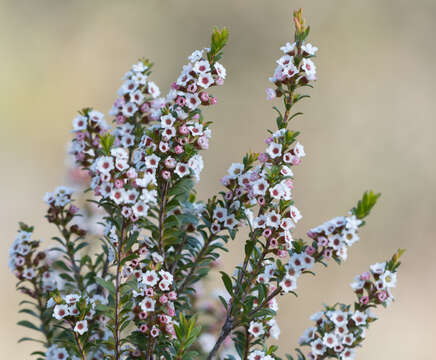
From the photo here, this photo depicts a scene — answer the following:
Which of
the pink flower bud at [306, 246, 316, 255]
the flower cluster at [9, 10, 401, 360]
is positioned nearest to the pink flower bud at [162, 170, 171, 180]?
the flower cluster at [9, 10, 401, 360]

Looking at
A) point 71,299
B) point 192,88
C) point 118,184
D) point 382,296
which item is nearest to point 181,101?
point 192,88

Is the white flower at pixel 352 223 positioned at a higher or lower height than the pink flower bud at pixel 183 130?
lower

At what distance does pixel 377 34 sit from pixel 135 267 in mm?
3094

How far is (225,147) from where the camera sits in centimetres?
369

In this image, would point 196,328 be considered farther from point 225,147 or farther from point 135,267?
point 225,147

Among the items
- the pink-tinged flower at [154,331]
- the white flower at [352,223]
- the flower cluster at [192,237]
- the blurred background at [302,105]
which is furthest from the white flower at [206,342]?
the blurred background at [302,105]

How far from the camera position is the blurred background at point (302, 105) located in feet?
11.4

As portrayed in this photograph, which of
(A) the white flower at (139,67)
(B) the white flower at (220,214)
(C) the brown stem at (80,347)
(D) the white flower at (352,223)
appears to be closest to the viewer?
(D) the white flower at (352,223)

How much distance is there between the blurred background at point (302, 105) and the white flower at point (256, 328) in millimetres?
2133

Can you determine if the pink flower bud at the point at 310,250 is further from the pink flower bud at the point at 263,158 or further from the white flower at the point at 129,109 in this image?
the white flower at the point at 129,109

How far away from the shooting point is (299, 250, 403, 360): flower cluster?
3.70ft

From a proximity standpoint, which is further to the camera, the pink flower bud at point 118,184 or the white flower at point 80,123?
the white flower at point 80,123

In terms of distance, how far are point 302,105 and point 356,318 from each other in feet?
9.00

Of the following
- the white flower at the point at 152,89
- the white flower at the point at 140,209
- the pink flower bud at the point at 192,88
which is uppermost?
the white flower at the point at 152,89
